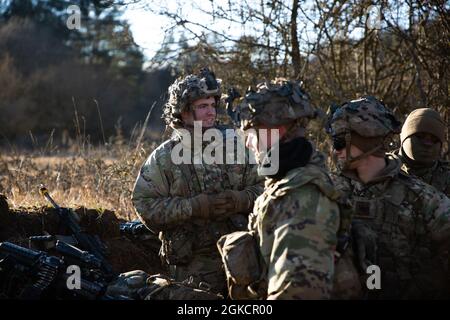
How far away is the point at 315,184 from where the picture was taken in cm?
297

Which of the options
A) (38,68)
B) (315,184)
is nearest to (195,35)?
(315,184)

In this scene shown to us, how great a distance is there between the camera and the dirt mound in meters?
5.91

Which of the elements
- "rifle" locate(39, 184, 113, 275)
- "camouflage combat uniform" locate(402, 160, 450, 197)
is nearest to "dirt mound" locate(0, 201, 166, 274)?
"rifle" locate(39, 184, 113, 275)

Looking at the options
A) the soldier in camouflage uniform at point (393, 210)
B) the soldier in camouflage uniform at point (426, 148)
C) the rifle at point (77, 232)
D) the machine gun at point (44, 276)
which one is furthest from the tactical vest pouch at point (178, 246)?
the soldier in camouflage uniform at point (426, 148)

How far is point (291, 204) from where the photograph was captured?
9.74 feet

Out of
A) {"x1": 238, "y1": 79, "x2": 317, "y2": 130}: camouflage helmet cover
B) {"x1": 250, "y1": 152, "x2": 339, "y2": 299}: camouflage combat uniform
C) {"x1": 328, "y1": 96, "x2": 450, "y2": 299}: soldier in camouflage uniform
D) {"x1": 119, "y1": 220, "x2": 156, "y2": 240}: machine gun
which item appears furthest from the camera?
{"x1": 119, "y1": 220, "x2": 156, "y2": 240}: machine gun

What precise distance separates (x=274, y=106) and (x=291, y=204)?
0.52 meters

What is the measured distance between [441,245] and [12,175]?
6.10 metres

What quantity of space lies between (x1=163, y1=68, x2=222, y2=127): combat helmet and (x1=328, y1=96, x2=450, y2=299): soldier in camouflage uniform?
1.27m

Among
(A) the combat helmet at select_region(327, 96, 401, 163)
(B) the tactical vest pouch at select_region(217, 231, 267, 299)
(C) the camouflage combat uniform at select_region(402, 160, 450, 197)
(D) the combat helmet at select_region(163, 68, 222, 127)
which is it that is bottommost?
(B) the tactical vest pouch at select_region(217, 231, 267, 299)

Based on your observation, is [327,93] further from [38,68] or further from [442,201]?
[38,68]

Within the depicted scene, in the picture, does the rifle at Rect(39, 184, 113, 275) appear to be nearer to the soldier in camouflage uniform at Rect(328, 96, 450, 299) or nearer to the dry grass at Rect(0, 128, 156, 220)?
the dry grass at Rect(0, 128, 156, 220)

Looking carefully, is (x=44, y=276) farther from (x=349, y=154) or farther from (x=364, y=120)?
(x=364, y=120)
